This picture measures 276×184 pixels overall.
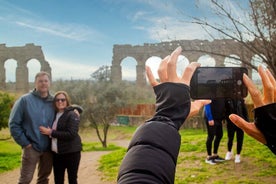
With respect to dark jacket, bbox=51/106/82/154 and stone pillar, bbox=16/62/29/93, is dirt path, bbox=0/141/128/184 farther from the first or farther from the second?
stone pillar, bbox=16/62/29/93

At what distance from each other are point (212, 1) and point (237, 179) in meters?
3.07

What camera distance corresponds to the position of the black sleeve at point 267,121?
128cm

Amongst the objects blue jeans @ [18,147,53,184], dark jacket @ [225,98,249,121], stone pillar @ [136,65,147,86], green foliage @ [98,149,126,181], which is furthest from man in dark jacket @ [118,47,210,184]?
stone pillar @ [136,65,147,86]

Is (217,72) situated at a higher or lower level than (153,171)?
higher

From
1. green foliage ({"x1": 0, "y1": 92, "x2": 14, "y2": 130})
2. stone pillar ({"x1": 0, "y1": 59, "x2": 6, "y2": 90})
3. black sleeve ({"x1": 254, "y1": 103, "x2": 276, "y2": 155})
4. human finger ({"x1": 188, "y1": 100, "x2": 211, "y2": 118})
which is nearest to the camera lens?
black sleeve ({"x1": 254, "y1": 103, "x2": 276, "y2": 155})

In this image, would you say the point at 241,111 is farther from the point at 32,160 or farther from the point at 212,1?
the point at 32,160

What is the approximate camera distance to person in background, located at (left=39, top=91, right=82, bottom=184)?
163 inches

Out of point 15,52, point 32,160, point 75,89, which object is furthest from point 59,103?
point 15,52

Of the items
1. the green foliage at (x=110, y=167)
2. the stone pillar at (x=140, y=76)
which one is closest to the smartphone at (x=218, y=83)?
the green foliage at (x=110, y=167)

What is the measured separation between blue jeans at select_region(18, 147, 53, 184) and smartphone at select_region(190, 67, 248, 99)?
9.58 feet

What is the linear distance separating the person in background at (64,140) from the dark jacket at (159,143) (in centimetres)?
305

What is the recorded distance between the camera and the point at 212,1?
19.1 ft

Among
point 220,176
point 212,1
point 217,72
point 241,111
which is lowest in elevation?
point 220,176

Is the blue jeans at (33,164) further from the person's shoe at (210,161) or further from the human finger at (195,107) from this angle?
the person's shoe at (210,161)
